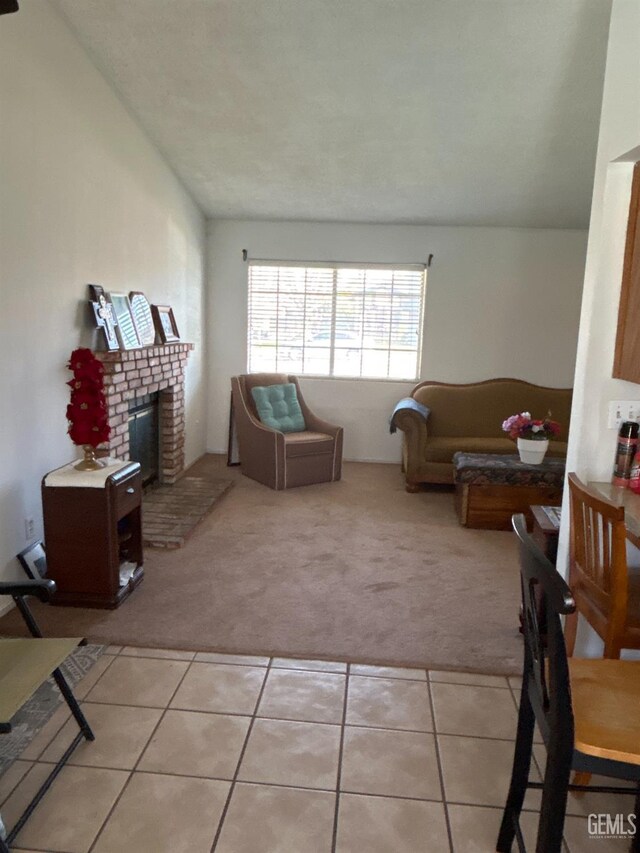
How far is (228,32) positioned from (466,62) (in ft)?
4.37

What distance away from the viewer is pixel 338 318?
5914mm

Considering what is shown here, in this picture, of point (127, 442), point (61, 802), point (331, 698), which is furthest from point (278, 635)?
point (127, 442)

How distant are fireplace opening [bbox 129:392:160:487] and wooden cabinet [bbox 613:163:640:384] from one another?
10.7ft

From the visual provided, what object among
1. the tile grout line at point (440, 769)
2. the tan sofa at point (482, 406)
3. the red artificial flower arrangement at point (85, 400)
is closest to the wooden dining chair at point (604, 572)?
the tile grout line at point (440, 769)

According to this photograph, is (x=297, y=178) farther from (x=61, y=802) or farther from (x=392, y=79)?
(x=61, y=802)

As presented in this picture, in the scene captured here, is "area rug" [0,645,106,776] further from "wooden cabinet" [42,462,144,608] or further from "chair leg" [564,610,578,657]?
"chair leg" [564,610,578,657]

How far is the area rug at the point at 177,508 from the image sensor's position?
12.4ft

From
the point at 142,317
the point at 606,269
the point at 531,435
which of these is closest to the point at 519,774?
the point at 606,269

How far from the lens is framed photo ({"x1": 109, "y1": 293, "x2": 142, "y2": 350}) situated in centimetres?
388

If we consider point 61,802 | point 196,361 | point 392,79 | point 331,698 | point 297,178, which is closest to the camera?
point 61,802

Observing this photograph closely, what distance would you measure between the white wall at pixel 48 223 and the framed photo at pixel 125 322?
0.10 m

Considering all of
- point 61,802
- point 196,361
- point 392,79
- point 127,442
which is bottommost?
point 61,802

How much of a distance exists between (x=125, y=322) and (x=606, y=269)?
2.96 metres

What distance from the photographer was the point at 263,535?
3953mm
